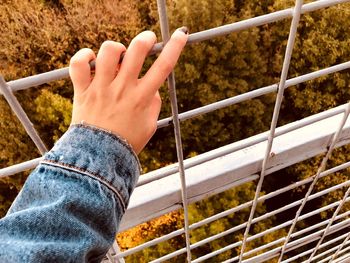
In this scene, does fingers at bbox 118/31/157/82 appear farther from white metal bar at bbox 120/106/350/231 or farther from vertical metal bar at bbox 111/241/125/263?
vertical metal bar at bbox 111/241/125/263

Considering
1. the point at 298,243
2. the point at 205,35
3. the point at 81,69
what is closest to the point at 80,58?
the point at 81,69

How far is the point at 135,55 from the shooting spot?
1.49 feet

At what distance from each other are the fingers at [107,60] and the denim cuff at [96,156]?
0.06 meters

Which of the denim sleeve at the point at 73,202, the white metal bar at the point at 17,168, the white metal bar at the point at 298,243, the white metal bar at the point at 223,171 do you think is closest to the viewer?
the denim sleeve at the point at 73,202

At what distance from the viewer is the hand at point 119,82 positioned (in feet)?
1.49

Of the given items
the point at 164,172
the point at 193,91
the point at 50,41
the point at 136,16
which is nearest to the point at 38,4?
the point at 50,41

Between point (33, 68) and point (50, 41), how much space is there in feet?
1.95

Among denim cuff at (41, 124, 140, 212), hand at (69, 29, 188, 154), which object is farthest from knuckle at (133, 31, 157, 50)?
denim cuff at (41, 124, 140, 212)

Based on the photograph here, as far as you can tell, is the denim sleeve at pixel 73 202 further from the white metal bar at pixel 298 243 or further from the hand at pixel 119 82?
the white metal bar at pixel 298 243

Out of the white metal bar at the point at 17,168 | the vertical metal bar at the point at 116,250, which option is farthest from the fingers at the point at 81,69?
the vertical metal bar at the point at 116,250

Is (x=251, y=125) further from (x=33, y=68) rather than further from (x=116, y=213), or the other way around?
(x=116, y=213)

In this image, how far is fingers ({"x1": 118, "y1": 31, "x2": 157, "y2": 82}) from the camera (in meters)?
0.45

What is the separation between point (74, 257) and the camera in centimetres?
40

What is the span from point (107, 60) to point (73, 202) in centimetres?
16
